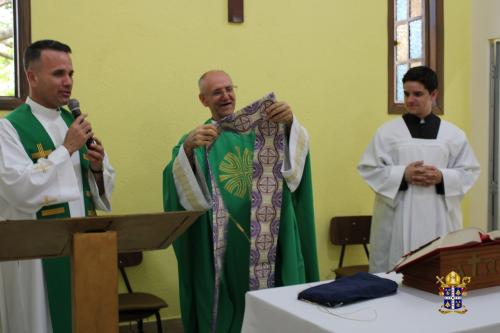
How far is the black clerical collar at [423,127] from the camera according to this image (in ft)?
15.0

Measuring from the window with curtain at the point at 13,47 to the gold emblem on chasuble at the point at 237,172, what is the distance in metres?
1.45

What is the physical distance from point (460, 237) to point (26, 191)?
1.97 m

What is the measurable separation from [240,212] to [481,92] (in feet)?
11.4

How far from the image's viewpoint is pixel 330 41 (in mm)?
5312

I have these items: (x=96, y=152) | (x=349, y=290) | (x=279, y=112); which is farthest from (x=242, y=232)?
(x=349, y=290)

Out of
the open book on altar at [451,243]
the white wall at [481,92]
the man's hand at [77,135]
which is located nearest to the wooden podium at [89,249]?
the open book on altar at [451,243]

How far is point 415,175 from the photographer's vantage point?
437 centimetres

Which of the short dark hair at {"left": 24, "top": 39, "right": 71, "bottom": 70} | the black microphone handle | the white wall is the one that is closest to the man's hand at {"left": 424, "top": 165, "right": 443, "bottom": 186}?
the white wall

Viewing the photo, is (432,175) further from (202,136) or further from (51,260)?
(51,260)

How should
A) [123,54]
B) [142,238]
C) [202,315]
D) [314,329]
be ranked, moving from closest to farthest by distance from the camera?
[314,329], [142,238], [202,315], [123,54]

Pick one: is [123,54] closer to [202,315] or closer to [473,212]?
[202,315]

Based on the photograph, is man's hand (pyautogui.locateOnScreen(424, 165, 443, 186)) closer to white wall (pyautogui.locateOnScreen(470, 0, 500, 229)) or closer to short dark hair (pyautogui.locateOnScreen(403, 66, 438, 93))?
short dark hair (pyautogui.locateOnScreen(403, 66, 438, 93))

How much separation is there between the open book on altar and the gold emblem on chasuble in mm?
1389

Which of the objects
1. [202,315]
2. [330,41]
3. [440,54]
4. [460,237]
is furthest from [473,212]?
[460,237]
